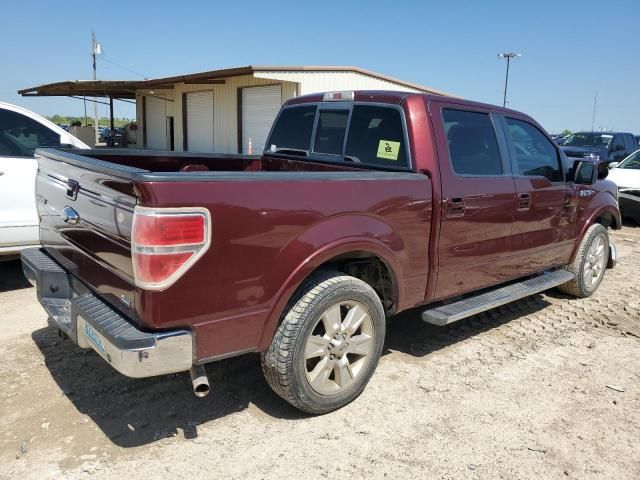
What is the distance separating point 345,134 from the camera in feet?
13.6

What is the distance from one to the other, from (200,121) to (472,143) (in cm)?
2093

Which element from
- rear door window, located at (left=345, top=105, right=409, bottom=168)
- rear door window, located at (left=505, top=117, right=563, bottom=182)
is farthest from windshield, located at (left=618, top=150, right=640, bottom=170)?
rear door window, located at (left=345, top=105, right=409, bottom=168)

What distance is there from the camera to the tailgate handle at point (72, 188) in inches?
121

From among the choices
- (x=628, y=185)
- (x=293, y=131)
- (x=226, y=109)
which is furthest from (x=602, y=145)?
(x=293, y=131)

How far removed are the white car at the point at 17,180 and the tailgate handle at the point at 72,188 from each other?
2.57 metres

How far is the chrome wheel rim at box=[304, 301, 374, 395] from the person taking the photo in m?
3.17

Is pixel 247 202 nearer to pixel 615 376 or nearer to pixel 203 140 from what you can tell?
pixel 615 376

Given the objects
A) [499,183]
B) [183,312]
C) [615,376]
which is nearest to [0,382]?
[183,312]

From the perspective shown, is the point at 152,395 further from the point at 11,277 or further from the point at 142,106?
the point at 142,106

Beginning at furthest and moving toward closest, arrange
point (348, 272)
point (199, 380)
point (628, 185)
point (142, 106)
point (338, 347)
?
point (142, 106) < point (628, 185) < point (348, 272) < point (338, 347) < point (199, 380)

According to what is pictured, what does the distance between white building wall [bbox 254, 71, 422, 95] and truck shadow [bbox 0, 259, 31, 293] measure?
1072cm

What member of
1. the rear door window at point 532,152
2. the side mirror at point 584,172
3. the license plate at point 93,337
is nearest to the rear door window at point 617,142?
the side mirror at point 584,172

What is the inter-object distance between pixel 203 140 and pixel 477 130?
67.5 ft

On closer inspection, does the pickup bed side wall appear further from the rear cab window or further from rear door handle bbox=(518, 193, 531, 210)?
rear door handle bbox=(518, 193, 531, 210)
